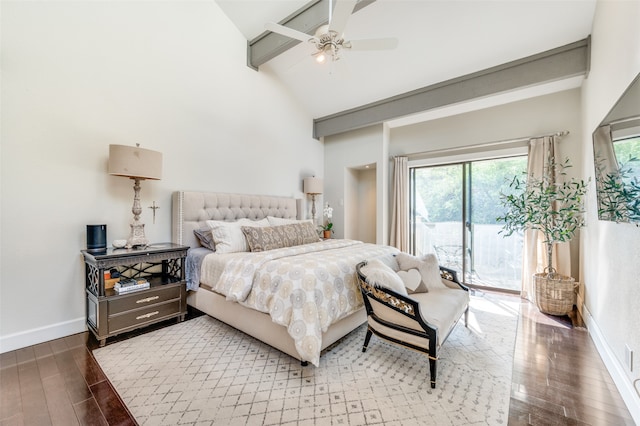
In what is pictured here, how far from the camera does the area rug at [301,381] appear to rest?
59.6 inches

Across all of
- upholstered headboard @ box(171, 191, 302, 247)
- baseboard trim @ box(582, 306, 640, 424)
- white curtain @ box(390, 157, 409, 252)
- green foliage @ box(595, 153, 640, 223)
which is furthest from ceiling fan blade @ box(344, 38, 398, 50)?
baseboard trim @ box(582, 306, 640, 424)

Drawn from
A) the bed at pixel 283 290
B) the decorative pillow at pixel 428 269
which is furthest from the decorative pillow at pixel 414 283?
the bed at pixel 283 290

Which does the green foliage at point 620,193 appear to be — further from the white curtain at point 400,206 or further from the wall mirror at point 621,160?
the white curtain at point 400,206

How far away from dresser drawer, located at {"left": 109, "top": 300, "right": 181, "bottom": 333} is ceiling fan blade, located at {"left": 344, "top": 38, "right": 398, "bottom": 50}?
3.12m

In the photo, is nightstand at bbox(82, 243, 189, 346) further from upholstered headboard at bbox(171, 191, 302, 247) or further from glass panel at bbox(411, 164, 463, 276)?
glass panel at bbox(411, 164, 463, 276)

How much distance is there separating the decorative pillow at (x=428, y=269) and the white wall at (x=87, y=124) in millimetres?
2769

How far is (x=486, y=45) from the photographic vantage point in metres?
3.11

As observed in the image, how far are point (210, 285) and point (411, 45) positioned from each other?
3.84 metres

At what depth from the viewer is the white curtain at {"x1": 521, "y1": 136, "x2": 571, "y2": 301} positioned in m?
3.43

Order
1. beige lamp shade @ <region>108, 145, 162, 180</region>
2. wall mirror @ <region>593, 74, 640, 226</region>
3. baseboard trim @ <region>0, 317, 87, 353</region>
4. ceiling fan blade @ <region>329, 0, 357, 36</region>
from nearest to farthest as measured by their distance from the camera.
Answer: wall mirror @ <region>593, 74, 640, 226</region> → ceiling fan blade @ <region>329, 0, 357, 36</region> → baseboard trim @ <region>0, 317, 87, 353</region> → beige lamp shade @ <region>108, 145, 162, 180</region>

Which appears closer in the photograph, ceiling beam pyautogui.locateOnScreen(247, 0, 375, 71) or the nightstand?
the nightstand

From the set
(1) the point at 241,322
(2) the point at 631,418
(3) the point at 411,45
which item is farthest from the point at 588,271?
(1) the point at 241,322

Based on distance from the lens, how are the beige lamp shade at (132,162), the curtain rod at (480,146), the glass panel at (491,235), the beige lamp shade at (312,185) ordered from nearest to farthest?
the beige lamp shade at (132,162), the curtain rod at (480,146), the glass panel at (491,235), the beige lamp shade at (312,185)

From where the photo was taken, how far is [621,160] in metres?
1.64
